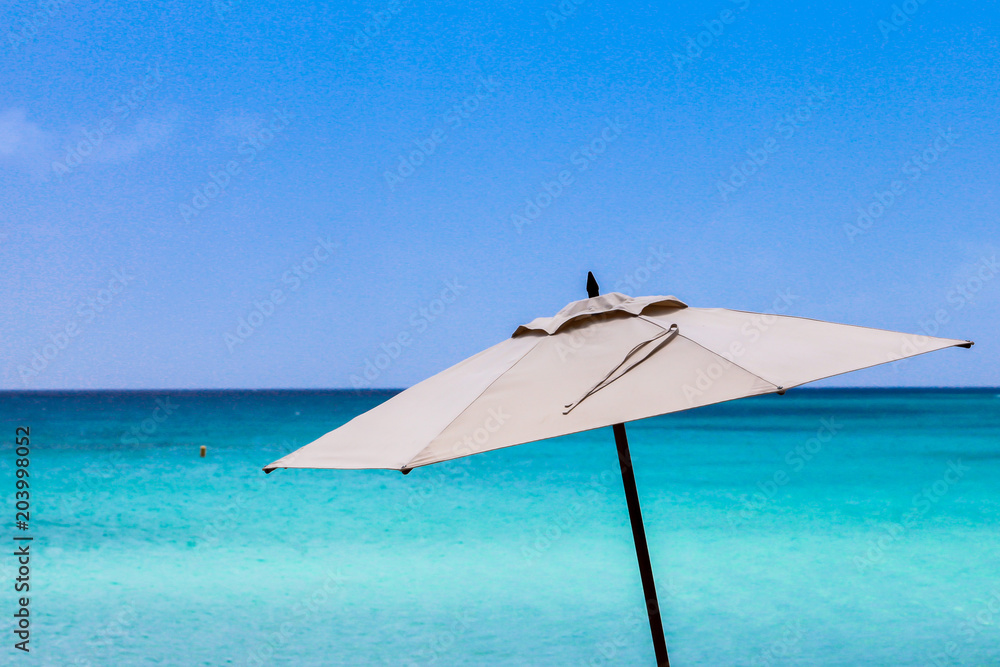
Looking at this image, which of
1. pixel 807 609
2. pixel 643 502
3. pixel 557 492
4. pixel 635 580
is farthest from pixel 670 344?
pixel 557 492

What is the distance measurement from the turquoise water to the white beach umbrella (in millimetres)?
4248

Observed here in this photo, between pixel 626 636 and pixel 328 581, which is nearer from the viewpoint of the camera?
pixel 626 636

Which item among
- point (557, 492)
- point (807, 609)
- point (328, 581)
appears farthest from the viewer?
point (557, 492)

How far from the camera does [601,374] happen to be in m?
2.39

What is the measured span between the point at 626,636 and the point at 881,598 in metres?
2.83

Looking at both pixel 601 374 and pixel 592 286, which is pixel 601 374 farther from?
pixel 592 286

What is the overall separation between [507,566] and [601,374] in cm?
759

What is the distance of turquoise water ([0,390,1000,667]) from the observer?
6.53 m

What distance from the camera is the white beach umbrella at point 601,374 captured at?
224 centimetres

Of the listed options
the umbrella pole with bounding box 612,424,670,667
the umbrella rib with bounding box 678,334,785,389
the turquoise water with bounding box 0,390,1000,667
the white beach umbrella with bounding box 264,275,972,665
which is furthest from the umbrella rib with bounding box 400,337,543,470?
the turquoise water with bounding box 0,390,1000,667

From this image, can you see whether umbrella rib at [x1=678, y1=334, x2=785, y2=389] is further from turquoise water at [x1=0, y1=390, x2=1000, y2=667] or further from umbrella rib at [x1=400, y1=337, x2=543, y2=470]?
turquoise water at [x1=0, y1=390, x2=1000, y2=667]

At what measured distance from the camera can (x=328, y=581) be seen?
29.1ft

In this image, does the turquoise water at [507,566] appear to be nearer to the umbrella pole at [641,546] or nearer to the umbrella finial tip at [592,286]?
the umbrella pole at [641,546]

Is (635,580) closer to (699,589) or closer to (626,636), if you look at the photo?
(699,589)
